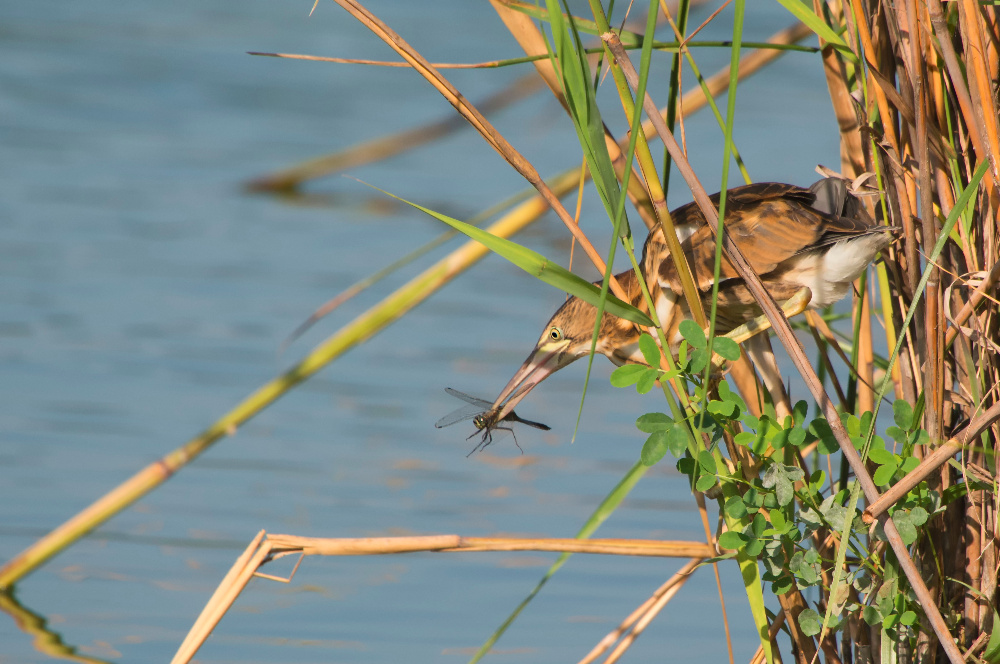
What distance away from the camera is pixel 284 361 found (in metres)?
3.60

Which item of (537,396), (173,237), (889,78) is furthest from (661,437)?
(173,237)

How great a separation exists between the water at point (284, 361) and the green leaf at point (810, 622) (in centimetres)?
100

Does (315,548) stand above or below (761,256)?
below

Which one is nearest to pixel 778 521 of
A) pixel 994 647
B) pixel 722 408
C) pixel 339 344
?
pixel 722 408

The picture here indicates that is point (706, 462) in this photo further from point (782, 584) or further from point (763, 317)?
point (763, 317)

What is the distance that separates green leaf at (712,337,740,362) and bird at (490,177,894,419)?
216mm

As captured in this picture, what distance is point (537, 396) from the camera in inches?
145

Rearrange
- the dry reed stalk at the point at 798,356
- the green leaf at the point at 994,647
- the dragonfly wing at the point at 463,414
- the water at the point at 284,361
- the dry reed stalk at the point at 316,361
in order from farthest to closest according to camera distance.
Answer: the water at the point at 284,361 → the dry reed stalk at the point at 316,361 → the dragonfly wing at the point at 463,414 → the green leaf at the point at 994,647 → the dry reed stalk at the point at 798,356

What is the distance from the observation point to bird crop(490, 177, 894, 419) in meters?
1.51

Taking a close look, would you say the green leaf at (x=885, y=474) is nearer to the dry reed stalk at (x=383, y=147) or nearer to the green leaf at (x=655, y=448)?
the green leaf at (x=655, y=448)

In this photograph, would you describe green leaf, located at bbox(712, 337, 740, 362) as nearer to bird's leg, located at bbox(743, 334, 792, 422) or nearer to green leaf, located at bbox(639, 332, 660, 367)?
green leaf, located at bbox(639, 332, 660, 367)

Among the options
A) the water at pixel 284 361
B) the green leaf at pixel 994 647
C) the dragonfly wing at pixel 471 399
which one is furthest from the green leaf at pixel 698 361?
the water at pixel 284 361

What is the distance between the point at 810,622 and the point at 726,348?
0.36 meters

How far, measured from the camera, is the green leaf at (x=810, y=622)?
1325mm
